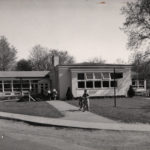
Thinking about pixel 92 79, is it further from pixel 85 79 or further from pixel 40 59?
pixel 40 59

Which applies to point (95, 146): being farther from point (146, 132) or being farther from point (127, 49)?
point (127, 49)

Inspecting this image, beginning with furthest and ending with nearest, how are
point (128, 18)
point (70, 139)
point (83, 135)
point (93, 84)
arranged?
1. point (128, 18)
2. point (93, 84)
3. point (83, 135)
4. point (70, 139)

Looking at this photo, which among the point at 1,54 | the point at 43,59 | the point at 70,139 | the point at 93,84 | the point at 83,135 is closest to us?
the point at 70,139

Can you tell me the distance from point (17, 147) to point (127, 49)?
22.1 meters

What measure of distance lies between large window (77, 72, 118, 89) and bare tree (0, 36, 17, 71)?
35084 mm

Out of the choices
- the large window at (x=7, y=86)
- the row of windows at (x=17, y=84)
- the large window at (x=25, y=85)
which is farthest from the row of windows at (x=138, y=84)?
the large window at (x=7, y=86)

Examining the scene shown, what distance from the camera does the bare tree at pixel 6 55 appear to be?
168 ft

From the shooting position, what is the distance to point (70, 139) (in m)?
6.95

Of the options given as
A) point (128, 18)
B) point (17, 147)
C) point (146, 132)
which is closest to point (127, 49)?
point (128, 18)

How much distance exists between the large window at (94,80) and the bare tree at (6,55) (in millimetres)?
35084

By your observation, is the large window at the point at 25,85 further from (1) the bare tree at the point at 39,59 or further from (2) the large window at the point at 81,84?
(1) the bare tree at the point at 39,59

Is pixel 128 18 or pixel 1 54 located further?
pixel 1 54

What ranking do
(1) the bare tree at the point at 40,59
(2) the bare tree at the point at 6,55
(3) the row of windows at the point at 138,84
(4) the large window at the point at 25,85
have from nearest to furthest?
(4) the large window at the point at 25,85 < (3) the row of windows at the point at 138,84 < (2) the bare tree at the point at 6,55 < (1) the bare tree at the point at 40,59

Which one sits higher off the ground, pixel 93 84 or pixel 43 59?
pixel 43 59
